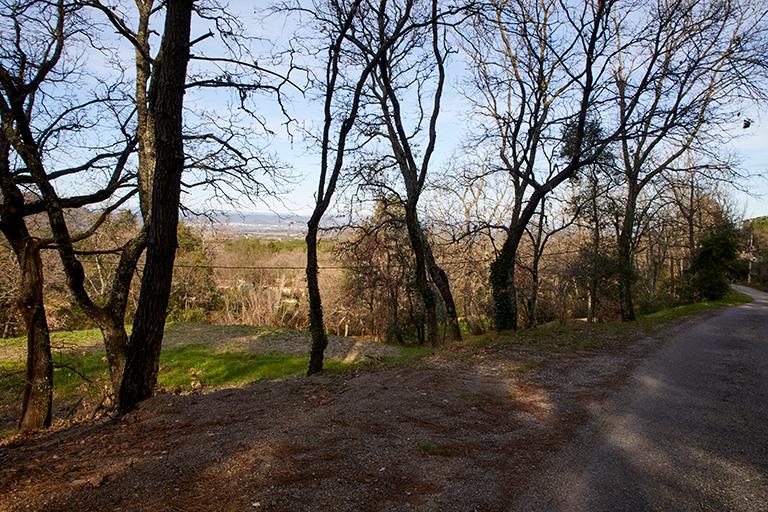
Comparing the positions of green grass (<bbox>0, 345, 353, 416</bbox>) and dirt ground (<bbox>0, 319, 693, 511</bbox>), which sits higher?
dirt ground (<bbox>0, 319, 693, 511</bbox>)

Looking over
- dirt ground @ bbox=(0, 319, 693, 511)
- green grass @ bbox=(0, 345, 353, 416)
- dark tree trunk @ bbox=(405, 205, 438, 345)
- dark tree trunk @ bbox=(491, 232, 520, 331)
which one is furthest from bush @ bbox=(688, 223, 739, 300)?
dirt ground @ bbox=(0, 319, 693, 511)

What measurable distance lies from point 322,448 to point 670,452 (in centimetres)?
292

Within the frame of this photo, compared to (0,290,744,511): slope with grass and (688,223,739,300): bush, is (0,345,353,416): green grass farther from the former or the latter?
(688,223,739,300): bush

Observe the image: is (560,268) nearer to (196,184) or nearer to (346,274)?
(346,274)

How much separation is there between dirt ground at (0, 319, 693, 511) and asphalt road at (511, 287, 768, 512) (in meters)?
0.24

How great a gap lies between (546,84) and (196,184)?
9856 millimetres

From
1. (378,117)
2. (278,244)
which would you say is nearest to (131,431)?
(378,117)

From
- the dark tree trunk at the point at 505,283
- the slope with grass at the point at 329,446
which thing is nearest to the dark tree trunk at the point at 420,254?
the dark tree trunk at the point at 505,283

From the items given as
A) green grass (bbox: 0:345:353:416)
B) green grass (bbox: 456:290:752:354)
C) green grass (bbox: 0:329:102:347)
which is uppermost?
green grass (bbox: 456:290:752:354)

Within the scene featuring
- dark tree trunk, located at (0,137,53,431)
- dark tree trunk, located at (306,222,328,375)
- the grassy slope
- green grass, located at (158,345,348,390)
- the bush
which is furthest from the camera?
the bush

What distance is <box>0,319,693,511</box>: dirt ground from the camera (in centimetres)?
325

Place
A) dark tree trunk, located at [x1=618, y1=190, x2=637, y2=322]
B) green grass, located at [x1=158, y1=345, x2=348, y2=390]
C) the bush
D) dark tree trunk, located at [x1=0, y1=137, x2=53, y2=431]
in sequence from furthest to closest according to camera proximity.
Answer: the bush → dark tree trunk, located at [x1=618, y1=190, x2=637, y2=322] → green grass, located at [x1=158, y1=345, x2=348, y2=390] → dark tree trunk, located at [x1=0, y1=137, x2=53, y2=431]

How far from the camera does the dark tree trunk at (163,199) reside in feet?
19.8

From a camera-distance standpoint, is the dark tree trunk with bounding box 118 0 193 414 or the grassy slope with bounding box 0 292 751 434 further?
the grassy slope with bounding box 0 292 751 434
